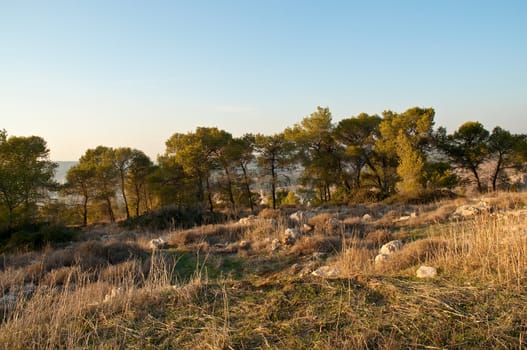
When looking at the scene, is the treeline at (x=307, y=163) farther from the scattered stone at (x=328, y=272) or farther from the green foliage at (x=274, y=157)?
the scattered stone at (x=328, y=272)

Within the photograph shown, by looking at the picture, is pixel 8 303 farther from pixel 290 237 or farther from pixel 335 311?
pixel 290 237

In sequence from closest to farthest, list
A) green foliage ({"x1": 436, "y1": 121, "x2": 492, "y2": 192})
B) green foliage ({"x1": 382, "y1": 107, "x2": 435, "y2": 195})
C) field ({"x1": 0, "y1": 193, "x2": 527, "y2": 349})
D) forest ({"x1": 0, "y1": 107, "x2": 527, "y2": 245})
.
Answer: field ({"x1": 0, "y1": 193, "x2": 527, "y2": 349})
green foliage ({"x1": 382, "y1": 107, "x2": 435, "y2": 195})
forest ({"x1": 0, "y1": 107, "x2": 527, "y2": 245})
green foliage ({"x1": 436, "y1": 121, "x2": 492, "y2": 192})

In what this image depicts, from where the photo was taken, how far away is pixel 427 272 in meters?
3.82

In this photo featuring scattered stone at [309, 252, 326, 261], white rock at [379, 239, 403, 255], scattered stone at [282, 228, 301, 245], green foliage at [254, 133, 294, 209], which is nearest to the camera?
white rock at [379, 239, 403, 255]

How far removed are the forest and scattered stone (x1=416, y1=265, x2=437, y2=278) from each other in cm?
2102

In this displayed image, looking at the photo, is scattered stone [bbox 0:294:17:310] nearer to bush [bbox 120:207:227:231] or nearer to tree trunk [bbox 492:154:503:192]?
bush [bbox 120:207:227:231]

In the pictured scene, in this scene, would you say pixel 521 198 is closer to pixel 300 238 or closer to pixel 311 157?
pixel 300 238

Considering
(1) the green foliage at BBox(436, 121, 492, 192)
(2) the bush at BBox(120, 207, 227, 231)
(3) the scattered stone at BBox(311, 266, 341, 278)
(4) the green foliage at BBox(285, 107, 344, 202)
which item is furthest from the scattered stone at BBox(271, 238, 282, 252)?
(1) the green foliage at BBox(436, 121, 492, 192)

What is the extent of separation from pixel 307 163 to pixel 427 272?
26361mm

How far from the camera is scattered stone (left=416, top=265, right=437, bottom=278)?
3759 millimetres

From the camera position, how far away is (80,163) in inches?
1236

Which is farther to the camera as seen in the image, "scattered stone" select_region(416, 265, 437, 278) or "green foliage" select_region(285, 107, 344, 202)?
"green foliage" select_region(285, 107, 344, 202)

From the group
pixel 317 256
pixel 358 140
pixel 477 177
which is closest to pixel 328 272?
pixel 317 256

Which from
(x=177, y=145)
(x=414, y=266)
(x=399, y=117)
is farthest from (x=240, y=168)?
(x=414, y=266)
